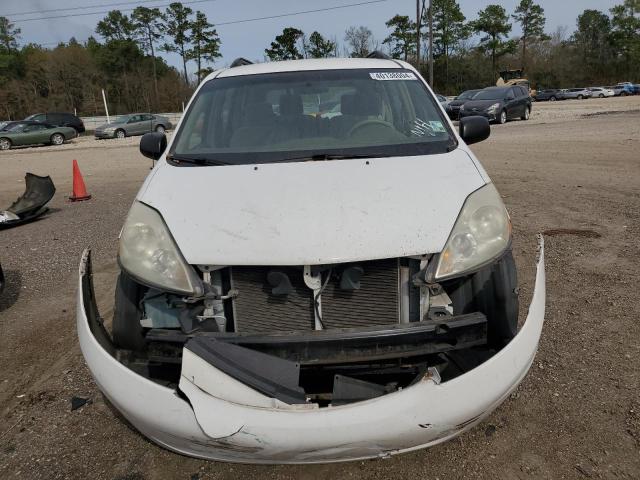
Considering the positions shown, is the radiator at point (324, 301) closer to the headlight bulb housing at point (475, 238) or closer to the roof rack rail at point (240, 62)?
the headlight bulb housing at point (475, 238)

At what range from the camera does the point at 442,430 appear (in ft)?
6.54

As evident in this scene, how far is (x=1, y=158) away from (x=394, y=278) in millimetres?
22366

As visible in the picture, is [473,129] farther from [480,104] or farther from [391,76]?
[480,104]

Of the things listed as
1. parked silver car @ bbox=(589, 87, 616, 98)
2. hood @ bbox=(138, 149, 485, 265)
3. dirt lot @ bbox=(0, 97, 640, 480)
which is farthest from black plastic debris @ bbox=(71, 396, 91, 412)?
parked silver car @ bbox=(589, 87, 616, 98)

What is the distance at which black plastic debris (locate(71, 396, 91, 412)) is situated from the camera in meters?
2.94

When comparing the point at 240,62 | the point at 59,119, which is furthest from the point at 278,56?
the point at 240,62

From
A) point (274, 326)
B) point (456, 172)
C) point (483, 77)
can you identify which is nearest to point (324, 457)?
point (274, 326)

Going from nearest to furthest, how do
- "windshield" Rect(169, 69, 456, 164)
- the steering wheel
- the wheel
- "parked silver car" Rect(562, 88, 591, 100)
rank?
1. "windshield" Rect(169, 69, 456, 164)
2. the steering wheel
3. the wheel
4. "parked silver car" Rect(562, 88, 591, 100)

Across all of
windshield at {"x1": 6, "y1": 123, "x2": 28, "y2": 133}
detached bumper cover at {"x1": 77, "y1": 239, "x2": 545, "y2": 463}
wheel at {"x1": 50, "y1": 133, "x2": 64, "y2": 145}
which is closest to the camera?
detached bumper cover at {"x1": 77, "y1": 239, "x2": 545, "y2": 463}

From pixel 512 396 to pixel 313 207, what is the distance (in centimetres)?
153

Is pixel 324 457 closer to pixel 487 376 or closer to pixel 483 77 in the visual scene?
pixel 487 376

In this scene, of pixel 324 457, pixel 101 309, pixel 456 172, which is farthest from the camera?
pixel 101 309

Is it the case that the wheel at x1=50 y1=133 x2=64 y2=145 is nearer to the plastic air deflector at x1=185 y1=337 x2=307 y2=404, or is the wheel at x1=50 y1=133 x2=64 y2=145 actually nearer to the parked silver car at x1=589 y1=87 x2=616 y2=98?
the plastic air deflector at x1=185 y1=337 x2=307 y2=404

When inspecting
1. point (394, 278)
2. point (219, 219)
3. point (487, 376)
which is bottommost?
point (487, 376)
